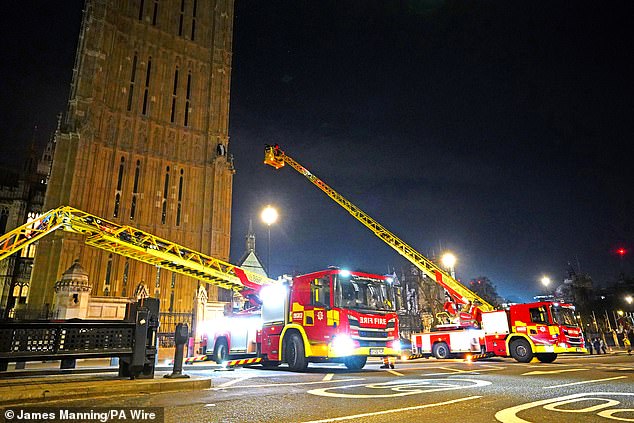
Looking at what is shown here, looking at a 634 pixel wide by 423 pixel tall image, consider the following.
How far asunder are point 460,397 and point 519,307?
1390 centimetres

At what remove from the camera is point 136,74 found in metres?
39.7

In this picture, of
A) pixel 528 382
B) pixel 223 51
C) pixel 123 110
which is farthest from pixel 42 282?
pixel 528 382

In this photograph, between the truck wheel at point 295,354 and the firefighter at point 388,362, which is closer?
the truck wheel at point 295,354

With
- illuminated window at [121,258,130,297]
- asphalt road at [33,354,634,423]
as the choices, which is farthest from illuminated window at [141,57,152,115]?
Result: asphalt road at [33,354,634,423]

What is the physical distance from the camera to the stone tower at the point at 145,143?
111 ft

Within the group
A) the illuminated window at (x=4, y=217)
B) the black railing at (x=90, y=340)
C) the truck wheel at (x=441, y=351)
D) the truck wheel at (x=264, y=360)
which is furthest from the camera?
the illuminated window at (x=4, y=217)

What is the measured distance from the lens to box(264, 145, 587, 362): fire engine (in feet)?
54.3

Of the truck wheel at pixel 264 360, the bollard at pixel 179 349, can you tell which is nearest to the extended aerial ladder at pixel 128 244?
the truck wheel at pixel 264 360

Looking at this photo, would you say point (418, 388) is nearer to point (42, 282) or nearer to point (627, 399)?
point (627, 399)

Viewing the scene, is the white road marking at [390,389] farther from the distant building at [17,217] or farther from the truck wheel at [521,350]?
the distant building at [17,217]

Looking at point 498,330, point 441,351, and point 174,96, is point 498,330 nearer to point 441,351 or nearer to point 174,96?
point 441,351

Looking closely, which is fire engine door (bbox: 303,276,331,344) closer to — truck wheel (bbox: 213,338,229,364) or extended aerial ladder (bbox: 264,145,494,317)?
truck wheel (bbox: 213,338,229,364)

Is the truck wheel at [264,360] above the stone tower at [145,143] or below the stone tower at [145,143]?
below

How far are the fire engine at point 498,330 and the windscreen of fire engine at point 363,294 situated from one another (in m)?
8.17
